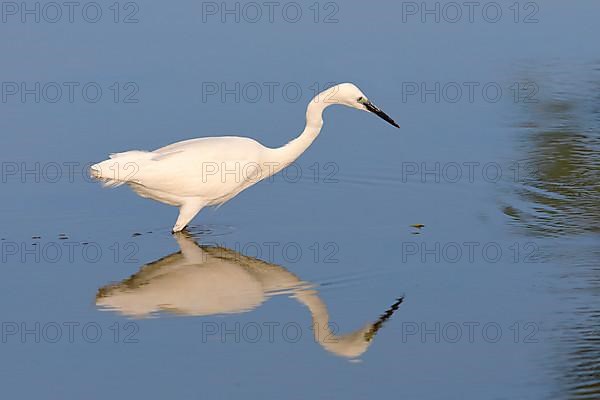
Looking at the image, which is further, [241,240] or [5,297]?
[241,240]

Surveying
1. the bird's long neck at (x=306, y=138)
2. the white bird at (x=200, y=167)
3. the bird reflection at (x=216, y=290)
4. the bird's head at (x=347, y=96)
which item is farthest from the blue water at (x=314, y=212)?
the bird's head at (x=347, y=96)

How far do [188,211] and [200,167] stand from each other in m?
0.32

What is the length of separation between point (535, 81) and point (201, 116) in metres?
3.30

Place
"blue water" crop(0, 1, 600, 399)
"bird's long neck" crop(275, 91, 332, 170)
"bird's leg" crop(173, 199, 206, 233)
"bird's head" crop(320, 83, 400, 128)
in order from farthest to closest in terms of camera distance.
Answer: "bird's long neck" crop(275, 91, 332, 170)
"bird's head" crop(320, 83, 400, 128)
"bird's leg" crop(173, 199, 206, 233)
"blue water" crop(0, 1, 600, 399)

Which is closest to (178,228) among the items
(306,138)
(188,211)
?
(188,211)

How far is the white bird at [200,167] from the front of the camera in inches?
344

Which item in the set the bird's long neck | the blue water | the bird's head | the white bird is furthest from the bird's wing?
the bird's head

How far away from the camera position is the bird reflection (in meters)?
7.35

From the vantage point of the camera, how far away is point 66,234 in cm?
895

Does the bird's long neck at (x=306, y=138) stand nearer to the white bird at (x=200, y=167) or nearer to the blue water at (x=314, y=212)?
the white bird at (x=200, y=167)

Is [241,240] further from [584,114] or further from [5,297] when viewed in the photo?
Result: [584,114]

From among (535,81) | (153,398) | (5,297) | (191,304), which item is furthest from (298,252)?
(535,81)

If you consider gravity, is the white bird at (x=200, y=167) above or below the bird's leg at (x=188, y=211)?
above

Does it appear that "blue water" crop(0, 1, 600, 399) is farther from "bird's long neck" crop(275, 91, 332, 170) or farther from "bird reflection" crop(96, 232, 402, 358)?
"bird's long neck" crop(275, 91, 332, 170)
